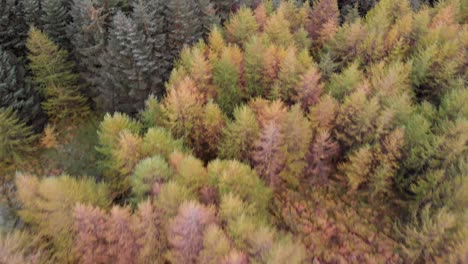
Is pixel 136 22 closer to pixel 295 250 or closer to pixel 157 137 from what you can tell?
pixel 157 137

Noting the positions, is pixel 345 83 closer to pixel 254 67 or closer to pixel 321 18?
pixel 254 67

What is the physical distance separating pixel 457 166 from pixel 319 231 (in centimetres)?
938

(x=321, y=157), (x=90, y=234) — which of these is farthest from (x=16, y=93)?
(x=321, y=157)

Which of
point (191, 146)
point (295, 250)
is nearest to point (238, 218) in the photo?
point (295, 250)

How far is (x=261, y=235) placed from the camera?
18.5 metres

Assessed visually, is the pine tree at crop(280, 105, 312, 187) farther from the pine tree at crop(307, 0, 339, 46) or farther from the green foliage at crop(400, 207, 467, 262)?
the pine tree at crop(307, 0, 339, 46)

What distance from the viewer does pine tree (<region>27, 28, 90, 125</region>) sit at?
3303 cm

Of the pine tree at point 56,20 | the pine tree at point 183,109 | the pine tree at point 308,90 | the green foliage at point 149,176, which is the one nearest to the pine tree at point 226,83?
the pine tree at point 183,109

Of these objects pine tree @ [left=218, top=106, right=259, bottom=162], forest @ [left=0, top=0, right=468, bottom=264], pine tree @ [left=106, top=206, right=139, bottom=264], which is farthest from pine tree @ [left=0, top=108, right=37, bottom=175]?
pine tree @ [left=218, top=106, right=259, bottom=162]

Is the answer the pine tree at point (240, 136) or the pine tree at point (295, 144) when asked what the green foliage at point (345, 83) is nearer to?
the pine tree at point (295, 144)

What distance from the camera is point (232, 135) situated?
2516 centimetres

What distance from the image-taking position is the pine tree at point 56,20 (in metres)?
34.1

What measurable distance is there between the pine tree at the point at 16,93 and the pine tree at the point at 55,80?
1.07 m

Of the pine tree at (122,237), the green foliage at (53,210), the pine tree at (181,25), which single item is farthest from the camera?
the pine tree at (181,25)
